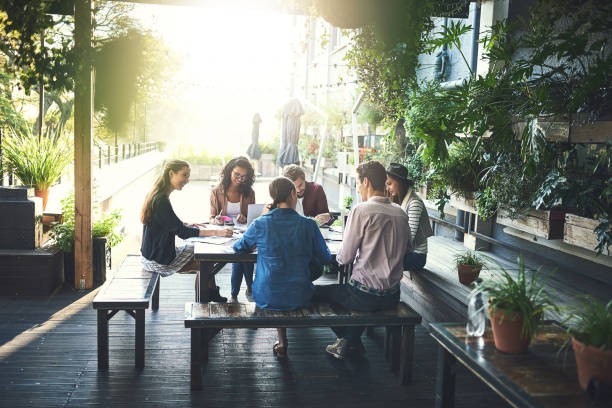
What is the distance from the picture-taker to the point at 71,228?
19.0 ft

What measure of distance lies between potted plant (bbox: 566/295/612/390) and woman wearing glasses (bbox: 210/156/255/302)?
12.5 feet

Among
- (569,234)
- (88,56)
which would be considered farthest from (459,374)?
(88,56)

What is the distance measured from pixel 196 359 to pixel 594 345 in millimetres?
2347

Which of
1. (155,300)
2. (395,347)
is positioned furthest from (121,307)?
(395,347)

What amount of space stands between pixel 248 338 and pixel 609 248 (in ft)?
8.69

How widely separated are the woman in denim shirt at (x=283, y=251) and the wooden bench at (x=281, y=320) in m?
0.09

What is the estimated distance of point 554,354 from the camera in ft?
7.70

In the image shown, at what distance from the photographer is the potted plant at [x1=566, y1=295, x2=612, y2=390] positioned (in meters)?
1.90

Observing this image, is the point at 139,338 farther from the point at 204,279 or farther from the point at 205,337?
the point at 204,279

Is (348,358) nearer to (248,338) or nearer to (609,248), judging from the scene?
Answer: (248,338)

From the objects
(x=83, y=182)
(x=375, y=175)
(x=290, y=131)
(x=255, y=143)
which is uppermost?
(x=290, y=131)

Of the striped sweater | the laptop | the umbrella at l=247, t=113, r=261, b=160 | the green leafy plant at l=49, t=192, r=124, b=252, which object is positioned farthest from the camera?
the umbrella at l=247, t=113, r=261, b=160

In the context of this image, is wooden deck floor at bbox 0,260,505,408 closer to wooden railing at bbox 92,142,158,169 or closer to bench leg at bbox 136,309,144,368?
bench leg at bbox 136,309,144,368

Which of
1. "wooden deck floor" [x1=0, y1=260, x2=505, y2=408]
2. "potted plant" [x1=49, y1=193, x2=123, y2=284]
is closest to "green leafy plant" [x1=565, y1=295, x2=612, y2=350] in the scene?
"wooden deck floor" [x1=0, y1=260, x2=505, y2=408]
